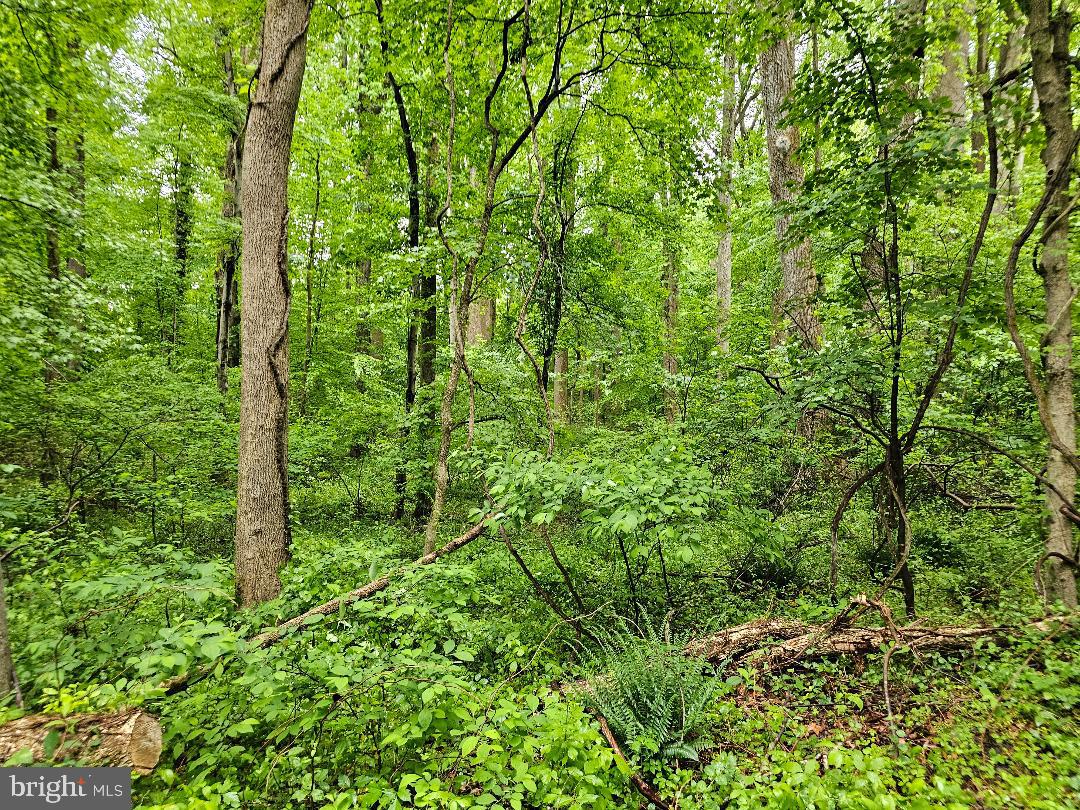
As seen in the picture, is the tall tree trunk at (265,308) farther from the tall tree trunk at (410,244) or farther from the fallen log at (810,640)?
the fallen log at (810,640)

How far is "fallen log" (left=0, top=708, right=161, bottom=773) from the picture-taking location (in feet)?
6.54

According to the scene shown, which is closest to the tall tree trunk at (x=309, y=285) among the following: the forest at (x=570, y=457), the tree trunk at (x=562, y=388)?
the forest at (x=570, y=457)

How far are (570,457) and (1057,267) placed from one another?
3898mm

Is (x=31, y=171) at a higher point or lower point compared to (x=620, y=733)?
higher

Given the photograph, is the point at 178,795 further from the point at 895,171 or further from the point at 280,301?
the point at 895,171

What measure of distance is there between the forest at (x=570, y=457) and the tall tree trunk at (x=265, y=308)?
0.03m

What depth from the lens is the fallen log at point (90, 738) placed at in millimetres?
1994

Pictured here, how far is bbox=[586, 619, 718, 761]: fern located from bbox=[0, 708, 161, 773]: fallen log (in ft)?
8.26

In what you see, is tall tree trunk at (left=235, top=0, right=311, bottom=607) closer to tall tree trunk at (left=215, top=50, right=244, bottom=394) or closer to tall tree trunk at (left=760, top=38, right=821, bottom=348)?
tall tree trunk at (left=760, top=38, right=821, bottom=348)

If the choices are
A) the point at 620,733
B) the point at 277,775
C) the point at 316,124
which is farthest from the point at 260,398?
the point at 316,124

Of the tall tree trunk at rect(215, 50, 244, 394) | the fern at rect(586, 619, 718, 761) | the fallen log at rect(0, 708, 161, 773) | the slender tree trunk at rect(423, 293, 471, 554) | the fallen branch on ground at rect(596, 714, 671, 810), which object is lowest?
the fallen branch on ground at rect(596, 714, 671, 810)

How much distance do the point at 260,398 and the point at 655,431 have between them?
512 centimetres

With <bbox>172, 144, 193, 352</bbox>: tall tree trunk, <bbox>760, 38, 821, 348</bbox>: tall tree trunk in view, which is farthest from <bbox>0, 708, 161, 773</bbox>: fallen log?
<bbox>172, 144, 193, 352</bbox>: tall tree trunk

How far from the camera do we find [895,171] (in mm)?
3652
